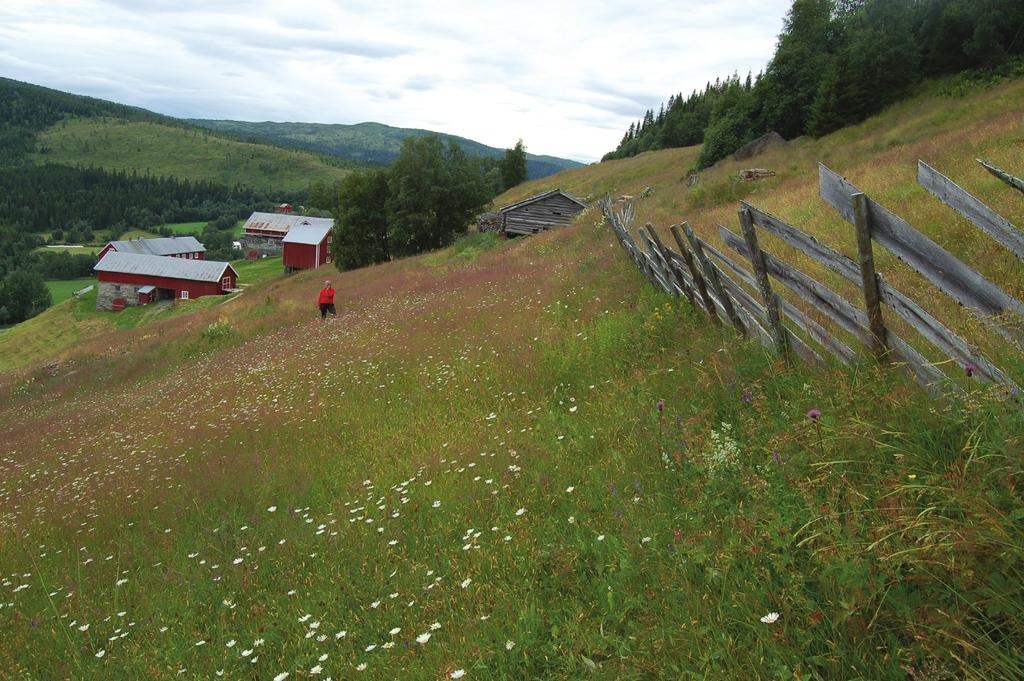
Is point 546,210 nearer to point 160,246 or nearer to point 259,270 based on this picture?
point 259,270

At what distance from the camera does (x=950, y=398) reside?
10.5ft

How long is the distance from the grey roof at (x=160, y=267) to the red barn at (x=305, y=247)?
51.7ft

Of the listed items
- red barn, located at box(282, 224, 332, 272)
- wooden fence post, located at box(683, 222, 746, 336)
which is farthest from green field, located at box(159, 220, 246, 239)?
wooden fence post, located at box(683, 222, 746, 336)

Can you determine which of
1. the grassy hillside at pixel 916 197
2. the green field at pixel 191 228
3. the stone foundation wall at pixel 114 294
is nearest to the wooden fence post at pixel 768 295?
the grassy hillside at pixel 916 197

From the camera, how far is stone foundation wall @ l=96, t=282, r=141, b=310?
70.9 meters

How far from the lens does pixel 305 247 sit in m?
86.9

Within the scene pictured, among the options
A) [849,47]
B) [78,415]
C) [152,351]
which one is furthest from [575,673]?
[849,47]

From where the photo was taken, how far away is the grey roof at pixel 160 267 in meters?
70.5

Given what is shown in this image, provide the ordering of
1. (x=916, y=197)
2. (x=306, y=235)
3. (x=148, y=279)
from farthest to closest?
(x=306, y=235) < (x=148, y=279) < (x=916, y=197)

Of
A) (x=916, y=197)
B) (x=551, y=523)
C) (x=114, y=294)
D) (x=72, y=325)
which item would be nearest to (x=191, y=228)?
(x=114, y=294)

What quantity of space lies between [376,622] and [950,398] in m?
3.77

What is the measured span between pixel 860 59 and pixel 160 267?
2901 inches

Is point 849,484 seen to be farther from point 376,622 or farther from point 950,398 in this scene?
point 376,622

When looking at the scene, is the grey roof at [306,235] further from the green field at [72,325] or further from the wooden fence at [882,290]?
the wooden fence at [882,290]
